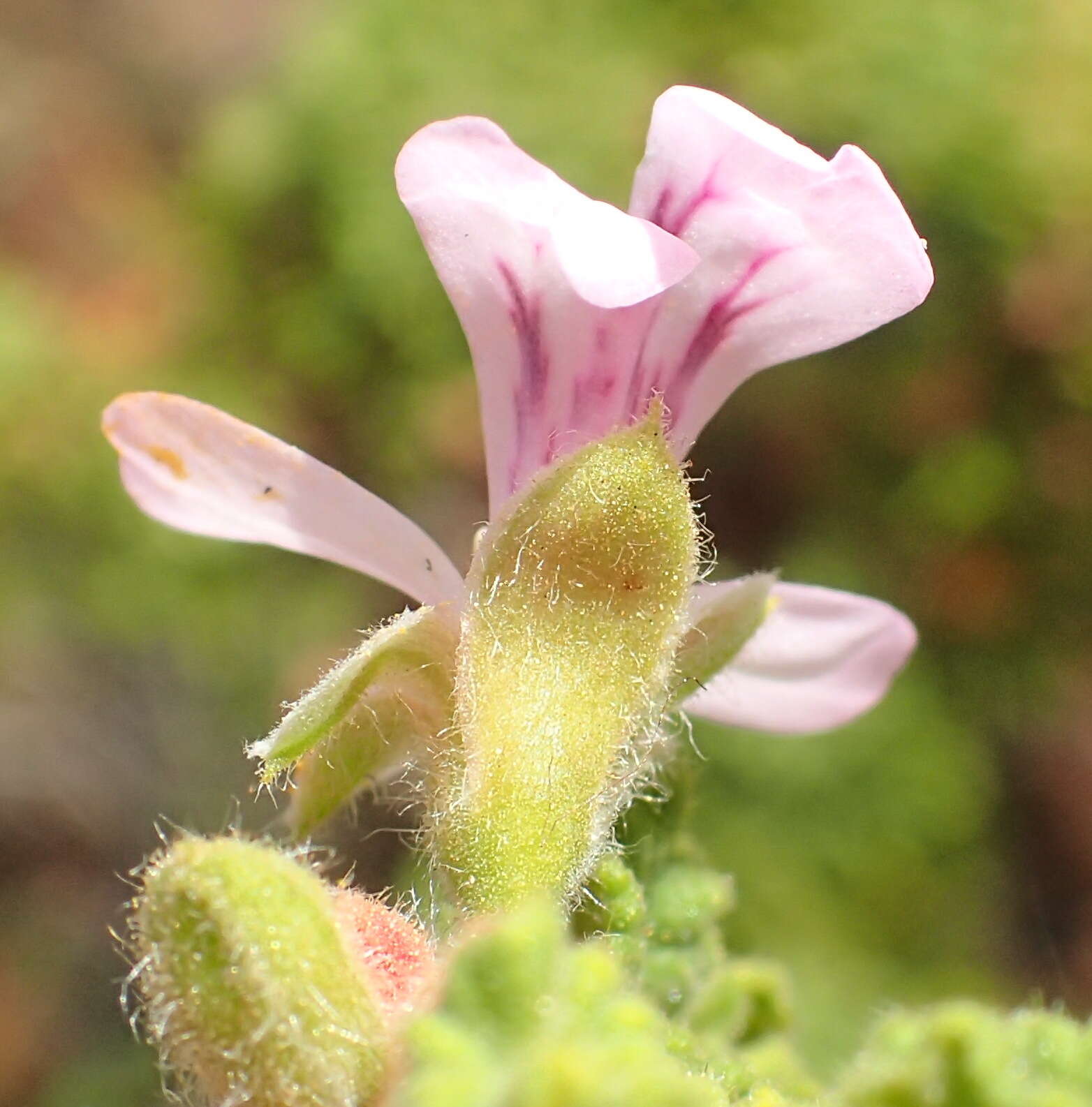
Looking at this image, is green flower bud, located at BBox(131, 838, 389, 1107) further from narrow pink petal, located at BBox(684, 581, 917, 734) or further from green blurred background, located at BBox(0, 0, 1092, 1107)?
green blurred background, located at BBox(0, 0, 1092, 1107)

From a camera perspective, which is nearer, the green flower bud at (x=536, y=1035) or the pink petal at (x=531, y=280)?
the green flower bud at (x=536, y=1035)

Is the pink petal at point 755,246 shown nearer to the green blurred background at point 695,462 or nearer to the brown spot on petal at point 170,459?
the brown spot on petal at point 170,459

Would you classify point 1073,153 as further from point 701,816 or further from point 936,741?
point 701,816

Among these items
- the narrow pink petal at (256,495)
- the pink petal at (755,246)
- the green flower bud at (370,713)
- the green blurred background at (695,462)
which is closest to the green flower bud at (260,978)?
the green flower bud at (370,713)

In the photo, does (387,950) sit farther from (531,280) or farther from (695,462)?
(695,462)

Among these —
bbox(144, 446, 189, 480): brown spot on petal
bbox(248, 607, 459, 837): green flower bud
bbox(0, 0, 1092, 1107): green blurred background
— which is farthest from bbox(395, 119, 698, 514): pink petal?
bbox(0, 0, 1092, 1107): green blurred background

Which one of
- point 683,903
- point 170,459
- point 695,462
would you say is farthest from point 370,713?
point 695,462
